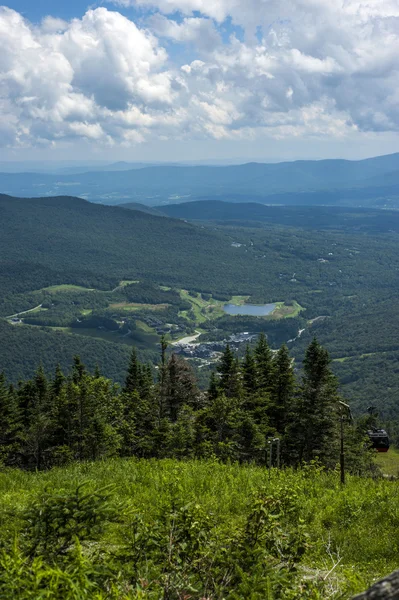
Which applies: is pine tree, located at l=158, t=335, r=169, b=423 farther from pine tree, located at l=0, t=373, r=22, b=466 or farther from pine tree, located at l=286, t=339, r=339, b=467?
pine tree, located at l=0, t=373, r=22, b=466

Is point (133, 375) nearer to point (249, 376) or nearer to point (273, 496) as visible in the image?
point (249, 376)

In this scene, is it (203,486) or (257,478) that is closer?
(203,486)

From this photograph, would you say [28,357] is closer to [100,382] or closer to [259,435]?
[100,382]

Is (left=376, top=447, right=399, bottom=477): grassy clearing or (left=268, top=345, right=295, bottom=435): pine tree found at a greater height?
(left=268, top=345, right=295, bottom=435): pine tree

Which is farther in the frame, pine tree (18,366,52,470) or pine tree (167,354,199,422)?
pine tree (167,354,199,422)

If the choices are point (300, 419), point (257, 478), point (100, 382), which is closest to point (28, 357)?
point (100, 382)

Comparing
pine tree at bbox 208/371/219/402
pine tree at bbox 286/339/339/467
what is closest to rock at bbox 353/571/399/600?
pine tree at bbox 286/339/339/467

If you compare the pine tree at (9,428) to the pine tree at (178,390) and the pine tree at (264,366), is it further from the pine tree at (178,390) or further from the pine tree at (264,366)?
the pine tree at (264,366)

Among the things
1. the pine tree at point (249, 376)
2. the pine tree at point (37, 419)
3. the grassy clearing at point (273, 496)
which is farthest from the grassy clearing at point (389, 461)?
the grassy clearing at point (273, 496)
